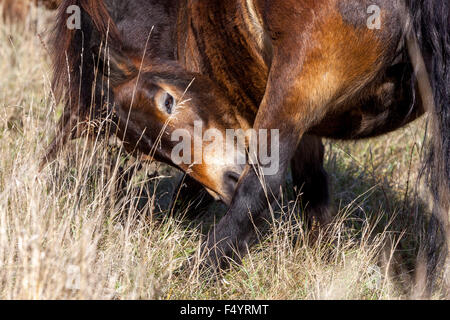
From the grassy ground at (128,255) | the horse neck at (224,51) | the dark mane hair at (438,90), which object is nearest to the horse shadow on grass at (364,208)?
the grassy ground at (128,255)

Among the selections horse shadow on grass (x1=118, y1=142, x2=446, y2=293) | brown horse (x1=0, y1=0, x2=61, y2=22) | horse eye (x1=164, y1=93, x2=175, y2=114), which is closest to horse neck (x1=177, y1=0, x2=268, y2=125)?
horse eye (x1=164, y1=93, x2=175, y2=114)

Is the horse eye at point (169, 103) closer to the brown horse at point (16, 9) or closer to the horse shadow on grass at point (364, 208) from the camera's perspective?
the horse shadow on grass at point (364, 208)

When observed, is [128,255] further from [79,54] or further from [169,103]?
[79,54]

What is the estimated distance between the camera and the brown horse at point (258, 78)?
298 centimetres

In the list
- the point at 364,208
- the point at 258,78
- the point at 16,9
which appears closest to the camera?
the point at 258,78

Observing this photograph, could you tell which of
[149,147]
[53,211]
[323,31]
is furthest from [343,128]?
[53,211]

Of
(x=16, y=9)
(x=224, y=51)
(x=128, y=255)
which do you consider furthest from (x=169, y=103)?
(x=16, y=9)

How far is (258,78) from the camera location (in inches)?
141

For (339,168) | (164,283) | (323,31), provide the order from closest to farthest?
(323,31) → (164,283) → (339,168)

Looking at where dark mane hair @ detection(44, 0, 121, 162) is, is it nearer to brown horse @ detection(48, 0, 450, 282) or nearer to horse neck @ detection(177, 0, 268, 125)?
brown horse @ detection(48, 0, 450, 282)
